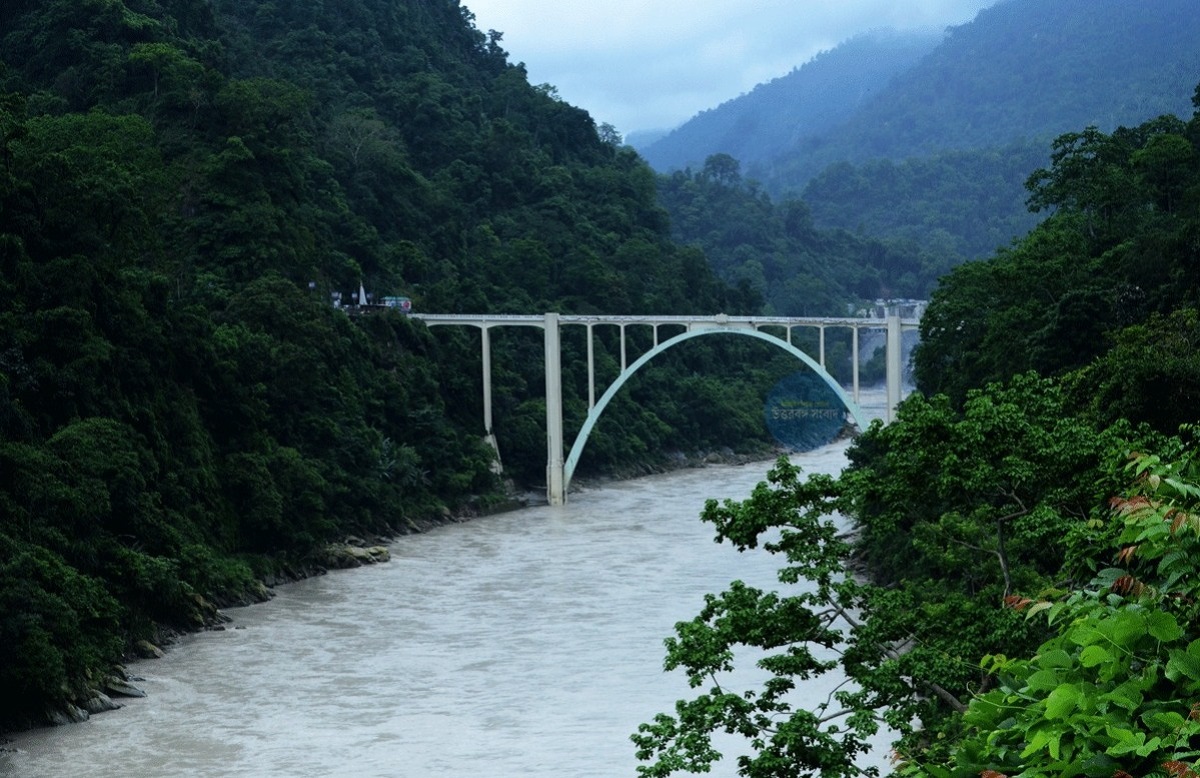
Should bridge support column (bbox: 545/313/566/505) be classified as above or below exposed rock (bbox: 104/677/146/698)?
above

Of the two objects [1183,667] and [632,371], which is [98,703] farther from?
[632,371]

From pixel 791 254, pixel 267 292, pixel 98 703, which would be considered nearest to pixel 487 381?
pixel 267 292

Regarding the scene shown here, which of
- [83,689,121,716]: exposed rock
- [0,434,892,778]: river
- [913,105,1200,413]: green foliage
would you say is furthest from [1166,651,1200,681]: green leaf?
[83,689,121,716]: exposed rock

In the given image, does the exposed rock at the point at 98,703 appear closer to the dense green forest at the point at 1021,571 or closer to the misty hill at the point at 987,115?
the dense green forest at the point at 1021,571

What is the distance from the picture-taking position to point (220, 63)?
1716 inches

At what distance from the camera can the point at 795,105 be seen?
187m

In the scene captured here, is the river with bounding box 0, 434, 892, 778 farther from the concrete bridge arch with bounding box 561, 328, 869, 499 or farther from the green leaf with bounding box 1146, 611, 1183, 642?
the green leaf with bounding box 1146, 611, 1183, 642

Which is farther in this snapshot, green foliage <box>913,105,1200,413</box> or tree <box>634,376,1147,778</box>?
green foliage <box>913,105,1200,413</box>

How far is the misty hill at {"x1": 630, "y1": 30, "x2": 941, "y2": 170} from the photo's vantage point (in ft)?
579

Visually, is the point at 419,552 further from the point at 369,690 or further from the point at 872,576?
the point at 369,690

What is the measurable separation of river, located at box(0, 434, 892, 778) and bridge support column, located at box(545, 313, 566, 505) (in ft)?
20.9

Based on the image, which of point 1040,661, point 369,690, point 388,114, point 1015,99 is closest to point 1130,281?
point 369,690

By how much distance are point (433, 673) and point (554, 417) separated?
1972 centimetres

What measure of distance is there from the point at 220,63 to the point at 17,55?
17.5 feet
